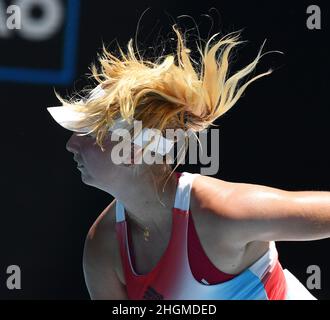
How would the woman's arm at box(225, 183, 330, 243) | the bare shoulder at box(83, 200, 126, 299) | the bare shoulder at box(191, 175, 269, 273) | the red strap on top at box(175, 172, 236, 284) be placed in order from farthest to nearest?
the bare shoulder at box(83, 200, 126, 299) → the red strap on top at box(175, 172, 236, 284) → the bare shoulder at box(191, 175, 269, 273) → the woman's arm at box(225, 183, 330, 243)

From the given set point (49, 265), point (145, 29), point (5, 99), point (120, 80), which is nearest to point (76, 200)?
point (49, 265)

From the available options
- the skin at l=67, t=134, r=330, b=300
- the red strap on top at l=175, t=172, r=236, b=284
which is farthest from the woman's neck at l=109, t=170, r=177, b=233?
the red strap on top at l=175, t=172, r=236, b=284

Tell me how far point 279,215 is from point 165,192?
0.40 meters

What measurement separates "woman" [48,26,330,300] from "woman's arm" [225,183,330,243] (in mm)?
14

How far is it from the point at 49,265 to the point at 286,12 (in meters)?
1.55

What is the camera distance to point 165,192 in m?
2.15

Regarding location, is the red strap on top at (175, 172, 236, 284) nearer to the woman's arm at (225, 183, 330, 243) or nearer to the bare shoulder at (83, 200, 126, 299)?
the woman's arm at (225, 183, 330, 243)

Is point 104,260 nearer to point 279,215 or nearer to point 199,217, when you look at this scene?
point 199,217

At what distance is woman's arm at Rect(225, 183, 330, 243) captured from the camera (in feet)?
6.07

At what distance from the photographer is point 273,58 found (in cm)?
331

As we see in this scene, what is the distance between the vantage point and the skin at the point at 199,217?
1.88 m

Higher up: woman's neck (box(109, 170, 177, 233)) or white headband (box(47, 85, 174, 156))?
white headband (box(47, 85, 174, 156))

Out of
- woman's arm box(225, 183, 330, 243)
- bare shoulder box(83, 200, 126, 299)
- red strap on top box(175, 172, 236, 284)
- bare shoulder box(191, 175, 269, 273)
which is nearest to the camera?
woman's arm box(225, 183, 330, 243)

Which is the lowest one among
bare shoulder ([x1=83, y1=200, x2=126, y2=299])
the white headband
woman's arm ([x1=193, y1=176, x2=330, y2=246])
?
bare shoulder ([x1=83, y1=200, x2=126, y2=299])
